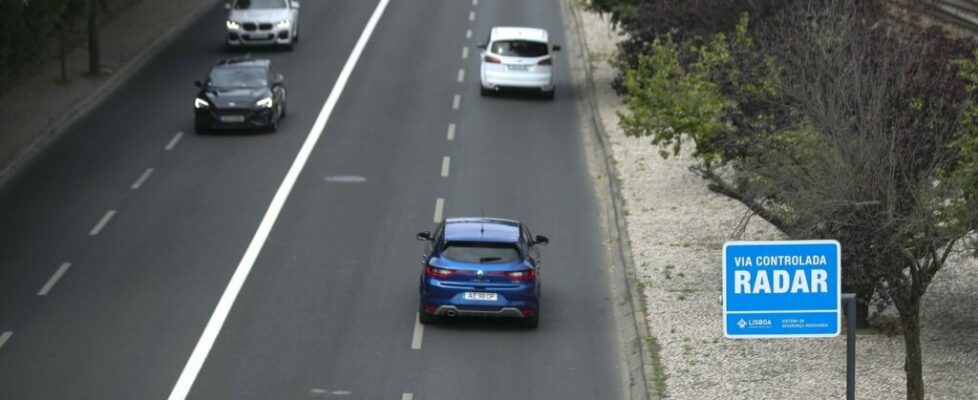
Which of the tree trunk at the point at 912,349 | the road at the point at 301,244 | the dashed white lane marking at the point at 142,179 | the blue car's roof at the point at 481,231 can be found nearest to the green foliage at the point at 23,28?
the road at the point at 301,244

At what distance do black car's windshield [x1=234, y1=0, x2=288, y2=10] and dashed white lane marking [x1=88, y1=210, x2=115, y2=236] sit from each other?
20.0 meters

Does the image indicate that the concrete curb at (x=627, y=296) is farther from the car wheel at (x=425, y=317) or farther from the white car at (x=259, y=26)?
the white car at (x=259, y=26)

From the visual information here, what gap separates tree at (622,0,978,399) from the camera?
18.7 metres

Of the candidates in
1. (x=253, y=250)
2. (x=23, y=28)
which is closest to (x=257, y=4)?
(x=23, y=28)

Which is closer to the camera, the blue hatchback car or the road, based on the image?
the road

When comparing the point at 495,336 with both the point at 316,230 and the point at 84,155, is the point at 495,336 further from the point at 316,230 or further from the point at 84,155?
the point at 84,155

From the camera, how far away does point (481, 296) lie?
2302cm

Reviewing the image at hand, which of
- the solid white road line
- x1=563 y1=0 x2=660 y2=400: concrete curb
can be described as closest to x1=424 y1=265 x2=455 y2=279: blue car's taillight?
x1=563 y1=0 x2=660 y2=400: concrete curb

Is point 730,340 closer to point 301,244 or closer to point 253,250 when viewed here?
point 301,244

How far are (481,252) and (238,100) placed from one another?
612 inches

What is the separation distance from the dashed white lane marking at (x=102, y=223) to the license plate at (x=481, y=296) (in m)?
8.67

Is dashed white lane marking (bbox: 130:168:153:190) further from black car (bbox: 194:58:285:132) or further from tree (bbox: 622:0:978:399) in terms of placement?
tree (bbox: 622:0:978:399)

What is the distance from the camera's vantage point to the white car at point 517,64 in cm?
4238

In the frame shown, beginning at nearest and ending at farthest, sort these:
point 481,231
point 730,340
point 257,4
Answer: point 730,340 < point 481,231 < point 257,4
